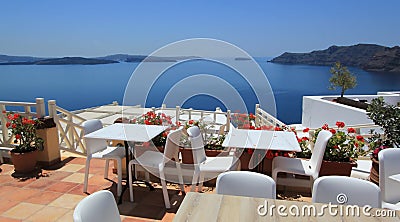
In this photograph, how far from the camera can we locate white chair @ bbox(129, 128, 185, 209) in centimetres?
267

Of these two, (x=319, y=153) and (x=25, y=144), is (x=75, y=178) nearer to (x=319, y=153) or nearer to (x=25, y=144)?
(x=25, y=144)

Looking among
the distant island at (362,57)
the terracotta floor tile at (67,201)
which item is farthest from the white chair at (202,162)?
the distant island at (362,57)

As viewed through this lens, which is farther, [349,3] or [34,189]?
[349,3]

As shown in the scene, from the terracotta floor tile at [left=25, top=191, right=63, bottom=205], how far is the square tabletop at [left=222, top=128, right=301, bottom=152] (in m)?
1.83

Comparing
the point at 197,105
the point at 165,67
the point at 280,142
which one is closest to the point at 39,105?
the point at 165,67

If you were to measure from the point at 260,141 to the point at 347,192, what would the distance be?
1.27 m

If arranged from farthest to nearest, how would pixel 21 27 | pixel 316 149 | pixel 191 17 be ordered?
pixel 21 27 → pixel 191 17 → pixel 316 149

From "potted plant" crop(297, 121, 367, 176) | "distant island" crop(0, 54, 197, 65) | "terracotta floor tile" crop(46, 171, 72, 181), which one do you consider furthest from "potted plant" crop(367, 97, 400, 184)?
"terracotta floor tile" crop(46, 171, 72, 181)

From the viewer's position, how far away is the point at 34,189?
3.02m

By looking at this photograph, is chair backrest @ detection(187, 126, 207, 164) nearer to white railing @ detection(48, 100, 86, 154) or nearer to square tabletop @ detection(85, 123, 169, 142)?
square tabletop @ detection(85, 123, 169, 142)

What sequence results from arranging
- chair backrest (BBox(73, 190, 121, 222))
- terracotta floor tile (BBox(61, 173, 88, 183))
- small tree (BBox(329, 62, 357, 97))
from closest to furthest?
chair backrest (BBox(73, 190, 121, 222))
terracotta floor tile (BBox(61, 173, 88, 183))
small tree (BBox(329, 62, 357, 97))

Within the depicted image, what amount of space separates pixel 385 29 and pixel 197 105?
490 inches

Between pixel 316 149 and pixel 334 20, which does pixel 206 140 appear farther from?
pixel 334 20

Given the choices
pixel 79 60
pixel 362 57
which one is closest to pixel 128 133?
pixel 79 60
